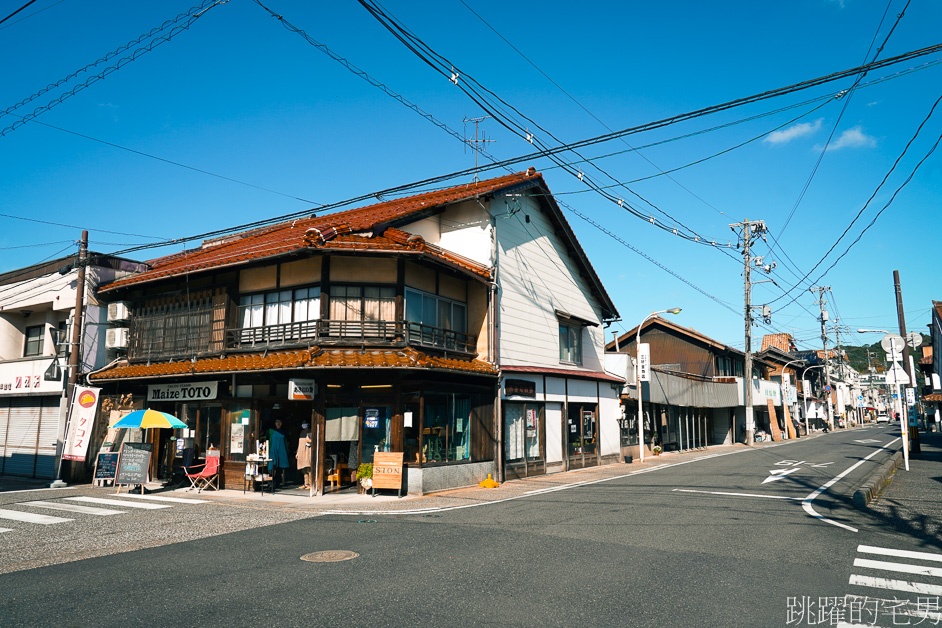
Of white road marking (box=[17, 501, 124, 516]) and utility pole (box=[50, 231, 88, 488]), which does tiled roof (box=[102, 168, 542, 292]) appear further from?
white road marking (box=[17, 501, 124, 516])

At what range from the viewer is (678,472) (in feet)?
69.8

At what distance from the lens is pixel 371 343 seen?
658 inches

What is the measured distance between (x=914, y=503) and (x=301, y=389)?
1475 cm

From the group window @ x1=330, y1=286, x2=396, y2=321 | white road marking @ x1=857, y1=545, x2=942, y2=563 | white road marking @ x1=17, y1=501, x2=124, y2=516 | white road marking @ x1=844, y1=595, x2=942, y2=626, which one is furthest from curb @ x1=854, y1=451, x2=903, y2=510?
white road marking @ x1=17, y1=501, x2=124, y2=516

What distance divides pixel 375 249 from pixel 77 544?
937 cm

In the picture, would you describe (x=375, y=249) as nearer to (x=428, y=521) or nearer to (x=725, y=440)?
(x=428, y=521)

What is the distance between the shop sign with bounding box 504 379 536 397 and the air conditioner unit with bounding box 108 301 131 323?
46.5 feet

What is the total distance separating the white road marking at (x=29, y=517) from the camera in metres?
12.4

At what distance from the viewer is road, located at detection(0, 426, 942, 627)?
6.03m

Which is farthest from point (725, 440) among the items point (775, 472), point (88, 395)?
point (88, 395)

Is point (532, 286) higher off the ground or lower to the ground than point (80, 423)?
higher

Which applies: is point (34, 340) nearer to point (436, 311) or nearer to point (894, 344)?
point (436, 311)

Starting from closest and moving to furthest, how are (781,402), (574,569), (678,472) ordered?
1. (574,569)
2. (678,472)
3. (781,402)

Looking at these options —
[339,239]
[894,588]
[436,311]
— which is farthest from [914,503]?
[339,239]
